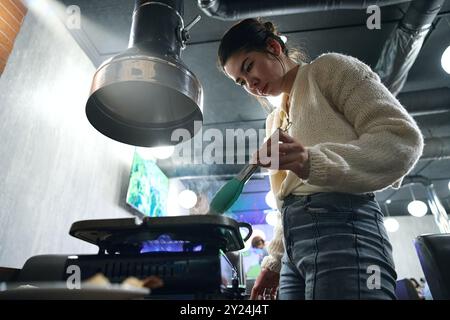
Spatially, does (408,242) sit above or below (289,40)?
below

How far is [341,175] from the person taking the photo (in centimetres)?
52

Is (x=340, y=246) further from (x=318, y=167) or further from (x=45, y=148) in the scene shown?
(x=45, y=148)

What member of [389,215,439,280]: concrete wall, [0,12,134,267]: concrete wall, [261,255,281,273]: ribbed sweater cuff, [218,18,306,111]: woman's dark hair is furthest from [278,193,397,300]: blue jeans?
[389,215,439,280]: concrete wall

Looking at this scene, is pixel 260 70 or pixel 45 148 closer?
pixel 260 70

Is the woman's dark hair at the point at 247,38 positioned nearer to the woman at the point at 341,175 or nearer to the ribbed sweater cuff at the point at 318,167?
the woman at the point at 341,175

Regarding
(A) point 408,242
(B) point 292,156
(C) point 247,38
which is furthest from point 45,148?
(A) point 408,242

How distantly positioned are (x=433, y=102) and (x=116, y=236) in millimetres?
2968

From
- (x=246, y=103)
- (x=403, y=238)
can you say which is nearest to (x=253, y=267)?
(x=403, y=238)

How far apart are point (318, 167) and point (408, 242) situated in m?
7.12

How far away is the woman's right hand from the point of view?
0.87 metres

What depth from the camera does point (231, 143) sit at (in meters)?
3.57

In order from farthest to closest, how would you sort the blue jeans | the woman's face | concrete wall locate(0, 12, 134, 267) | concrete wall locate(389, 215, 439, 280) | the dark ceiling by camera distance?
concrete wall locate(389, 215, 439, 280) < the dark ceiling < concrete wall locate(0, 12, 134, 267) < the woman's face < the blue jeans

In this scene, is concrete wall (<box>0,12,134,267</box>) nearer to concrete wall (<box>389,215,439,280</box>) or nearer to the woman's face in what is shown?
the woman's face

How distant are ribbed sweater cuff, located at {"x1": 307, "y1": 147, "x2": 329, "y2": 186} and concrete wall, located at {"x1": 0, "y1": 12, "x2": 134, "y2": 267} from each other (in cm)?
151
